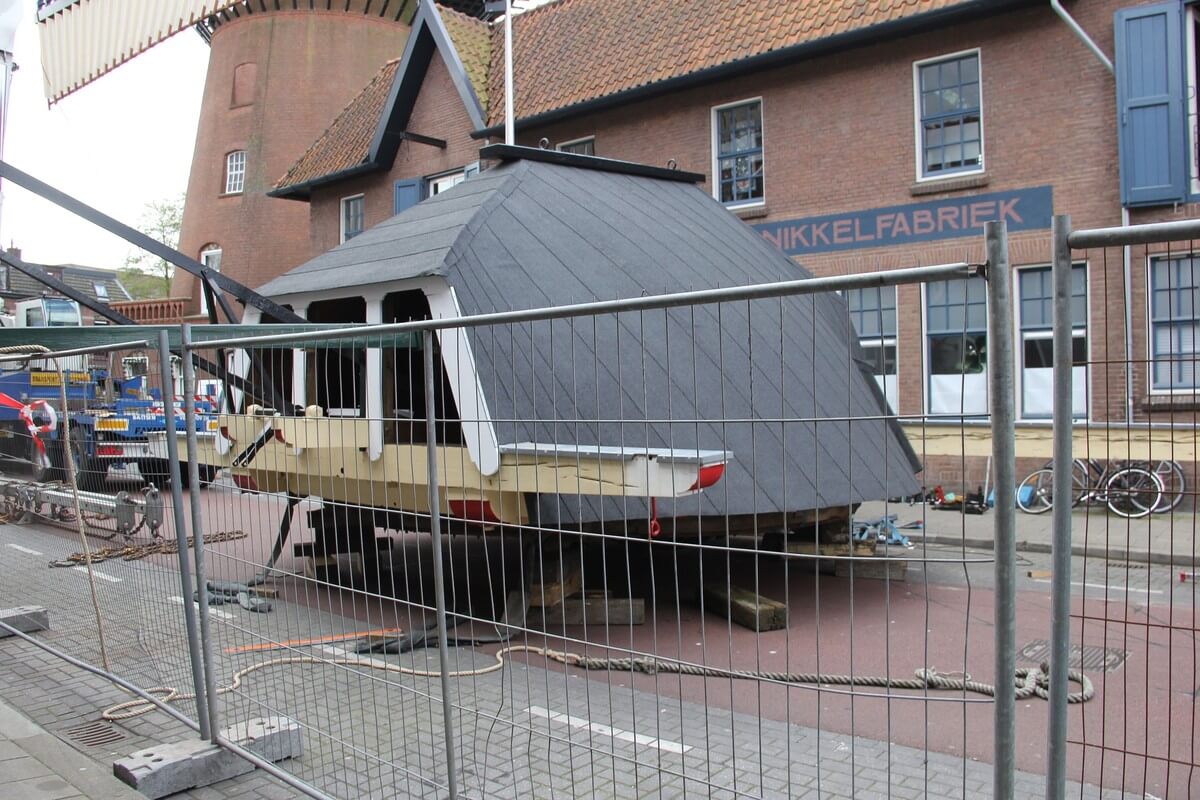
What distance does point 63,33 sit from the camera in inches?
254

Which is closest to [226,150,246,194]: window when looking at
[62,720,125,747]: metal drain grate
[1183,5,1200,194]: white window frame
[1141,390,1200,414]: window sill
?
[1183,5,1200,194]: white window frame

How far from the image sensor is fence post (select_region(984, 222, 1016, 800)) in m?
2.14

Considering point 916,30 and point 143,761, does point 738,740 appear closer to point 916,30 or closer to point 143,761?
point 143,761

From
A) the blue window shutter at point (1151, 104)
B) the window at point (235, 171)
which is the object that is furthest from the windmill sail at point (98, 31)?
the window at point (235, 171)

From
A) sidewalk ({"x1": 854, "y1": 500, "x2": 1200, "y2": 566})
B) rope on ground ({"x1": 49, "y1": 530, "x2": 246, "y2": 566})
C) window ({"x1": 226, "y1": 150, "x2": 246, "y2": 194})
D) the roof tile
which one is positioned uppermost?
window ({"x1": 226, "y1": 150, "x2": 246, "y2": 194})

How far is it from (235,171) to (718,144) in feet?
77.3

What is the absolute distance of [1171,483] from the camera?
2420 millimetres

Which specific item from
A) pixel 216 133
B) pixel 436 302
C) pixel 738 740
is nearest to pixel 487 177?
pixel 436 302

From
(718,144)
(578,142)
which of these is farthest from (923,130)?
(578,142)

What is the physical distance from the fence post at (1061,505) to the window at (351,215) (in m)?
25.4

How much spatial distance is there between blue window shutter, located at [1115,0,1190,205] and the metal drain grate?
43.5 ft

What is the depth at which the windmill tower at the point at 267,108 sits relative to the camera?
33.9 metres

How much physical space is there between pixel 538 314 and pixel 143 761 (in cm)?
292

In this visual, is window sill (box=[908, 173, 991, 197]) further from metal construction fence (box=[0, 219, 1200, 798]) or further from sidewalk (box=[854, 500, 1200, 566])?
sidewalk (box=[854, 500, 1200, 566])
